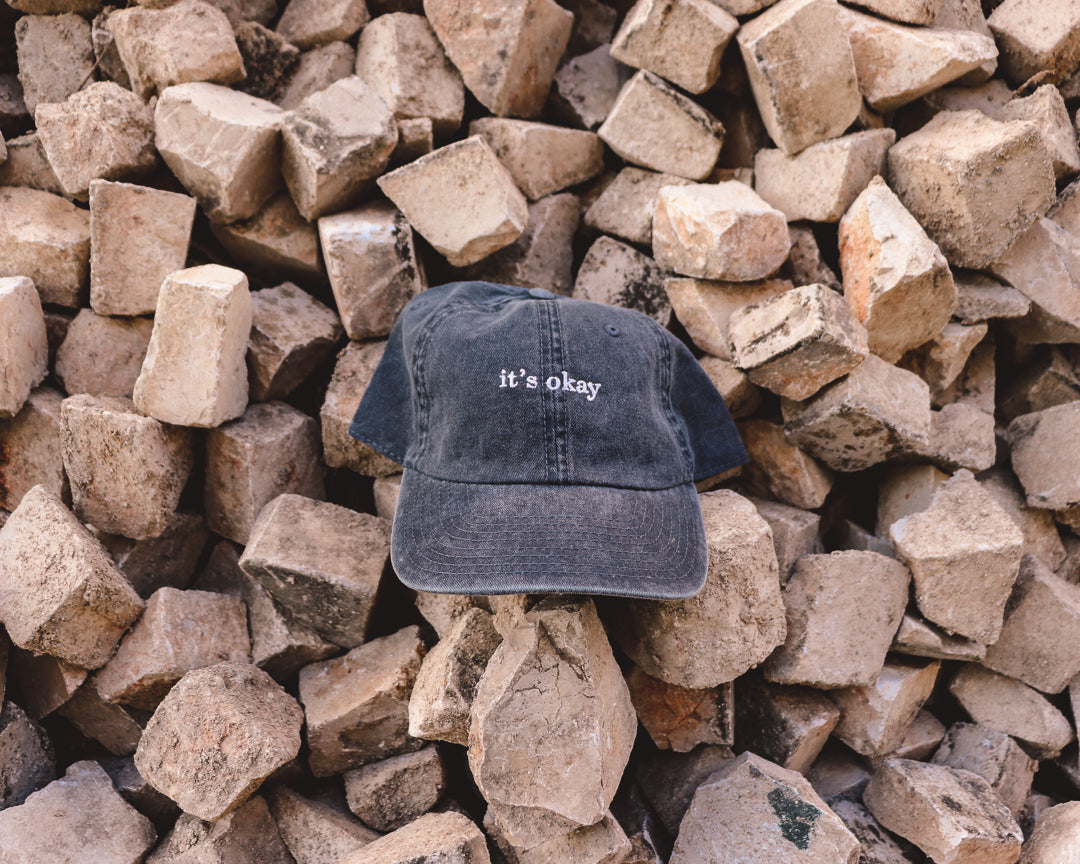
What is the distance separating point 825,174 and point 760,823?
166 centimetres

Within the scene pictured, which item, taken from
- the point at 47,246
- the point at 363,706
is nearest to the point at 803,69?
the point at 363,706

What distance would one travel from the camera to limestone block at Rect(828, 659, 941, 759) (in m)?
1.90

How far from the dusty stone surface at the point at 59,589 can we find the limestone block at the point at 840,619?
159cm

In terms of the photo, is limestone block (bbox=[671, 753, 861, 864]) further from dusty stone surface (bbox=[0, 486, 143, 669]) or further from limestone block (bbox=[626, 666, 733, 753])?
dusty stone surface (bbox=[0, 486, 143, 669])

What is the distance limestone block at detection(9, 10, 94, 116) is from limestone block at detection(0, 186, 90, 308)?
0.44 metres

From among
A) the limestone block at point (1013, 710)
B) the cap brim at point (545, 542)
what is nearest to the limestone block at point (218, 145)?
the cap brim at point (545, 542)

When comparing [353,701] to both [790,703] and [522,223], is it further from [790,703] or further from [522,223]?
[522,223]

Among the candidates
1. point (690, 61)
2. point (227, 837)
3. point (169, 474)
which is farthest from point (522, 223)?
point (227, 837)

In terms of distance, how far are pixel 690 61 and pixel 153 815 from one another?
8.02 feet

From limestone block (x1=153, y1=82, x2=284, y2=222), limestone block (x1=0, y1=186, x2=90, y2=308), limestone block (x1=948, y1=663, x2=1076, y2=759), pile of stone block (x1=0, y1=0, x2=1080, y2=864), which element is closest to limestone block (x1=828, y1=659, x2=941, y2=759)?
pile of stone block (x1=0, y1=0, x2=1080, y2=864)

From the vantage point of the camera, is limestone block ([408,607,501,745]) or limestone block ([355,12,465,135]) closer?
limestone block ([408,607,501,745])

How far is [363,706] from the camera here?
180cm

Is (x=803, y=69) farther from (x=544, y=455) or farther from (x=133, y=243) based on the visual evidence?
(x=133, y=243)

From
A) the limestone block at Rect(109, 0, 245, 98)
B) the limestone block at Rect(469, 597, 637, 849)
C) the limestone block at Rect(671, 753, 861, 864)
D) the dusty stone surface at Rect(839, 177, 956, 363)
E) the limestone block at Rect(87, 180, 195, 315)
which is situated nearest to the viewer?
the limestone block at Rect(469, 597, 637, 849)
